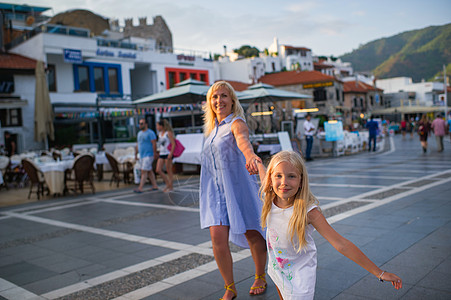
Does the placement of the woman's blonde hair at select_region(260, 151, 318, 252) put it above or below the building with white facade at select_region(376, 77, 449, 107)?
below

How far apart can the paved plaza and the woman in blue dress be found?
1.88ft

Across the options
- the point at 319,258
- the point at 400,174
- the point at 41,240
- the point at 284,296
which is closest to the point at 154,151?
the point at 41,240

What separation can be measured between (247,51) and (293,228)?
7151cm

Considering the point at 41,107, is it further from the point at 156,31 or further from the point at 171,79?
the point at 156,31

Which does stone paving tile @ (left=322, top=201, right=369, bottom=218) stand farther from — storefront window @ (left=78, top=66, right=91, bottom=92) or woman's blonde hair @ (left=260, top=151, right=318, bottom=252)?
storefront window @ (left=78, top=66, right=91, bottom=92)

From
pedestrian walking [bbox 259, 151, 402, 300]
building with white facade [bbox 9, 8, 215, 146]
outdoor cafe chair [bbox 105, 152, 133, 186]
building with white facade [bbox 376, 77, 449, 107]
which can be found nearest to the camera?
pedestrian walking [bbox 259, 151, 402, 300]

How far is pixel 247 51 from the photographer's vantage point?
7175 centimetres

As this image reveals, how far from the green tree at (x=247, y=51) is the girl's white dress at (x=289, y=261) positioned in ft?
226

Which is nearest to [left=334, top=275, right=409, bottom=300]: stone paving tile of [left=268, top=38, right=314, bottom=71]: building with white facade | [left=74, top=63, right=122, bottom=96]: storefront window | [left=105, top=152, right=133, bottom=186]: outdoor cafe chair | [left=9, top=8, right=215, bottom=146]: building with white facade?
[left=105, top=152, right=133, bottom=186]: outdoor cafe chair

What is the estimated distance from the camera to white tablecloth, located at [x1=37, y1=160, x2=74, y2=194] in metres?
10.8

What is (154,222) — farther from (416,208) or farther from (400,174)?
(400,174)

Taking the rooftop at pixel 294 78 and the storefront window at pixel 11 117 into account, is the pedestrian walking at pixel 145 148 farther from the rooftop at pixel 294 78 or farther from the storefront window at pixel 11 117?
the rooftop at pixel 294 78

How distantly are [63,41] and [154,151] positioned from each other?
1920 centimetres

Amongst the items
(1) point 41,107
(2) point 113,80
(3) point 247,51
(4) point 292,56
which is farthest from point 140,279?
(3) point 247,51
